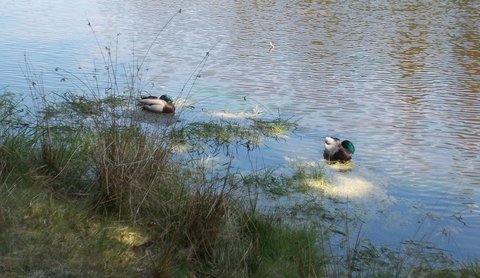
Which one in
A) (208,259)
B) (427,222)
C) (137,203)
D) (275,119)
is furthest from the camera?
(275,119)

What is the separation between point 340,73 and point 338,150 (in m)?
4.44

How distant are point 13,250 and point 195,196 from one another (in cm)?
117

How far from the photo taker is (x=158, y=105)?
834 cm

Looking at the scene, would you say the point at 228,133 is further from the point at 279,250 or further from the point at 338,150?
the point at 279,250

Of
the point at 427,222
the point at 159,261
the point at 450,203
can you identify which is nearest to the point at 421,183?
the point at 450,203

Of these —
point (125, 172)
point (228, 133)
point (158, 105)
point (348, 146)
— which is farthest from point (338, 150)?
point (125, 172)

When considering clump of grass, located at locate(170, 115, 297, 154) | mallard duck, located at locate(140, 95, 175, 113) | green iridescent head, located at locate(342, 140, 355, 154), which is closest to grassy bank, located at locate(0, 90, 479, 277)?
green iridescent head, located at locate(342, 140, 355, 154)

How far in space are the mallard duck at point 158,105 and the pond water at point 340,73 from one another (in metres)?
0.42

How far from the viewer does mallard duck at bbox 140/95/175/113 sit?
826 centimetres

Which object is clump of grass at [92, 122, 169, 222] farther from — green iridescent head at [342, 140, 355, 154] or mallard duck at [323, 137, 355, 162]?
green iridescent head at [342, 140, 355, 154]

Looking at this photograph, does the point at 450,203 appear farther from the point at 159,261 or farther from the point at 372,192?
the point at 159,261

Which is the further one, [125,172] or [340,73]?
[340,73]

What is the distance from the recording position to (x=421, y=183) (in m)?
6.60

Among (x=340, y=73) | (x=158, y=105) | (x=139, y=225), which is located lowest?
(x=340, y=73)
